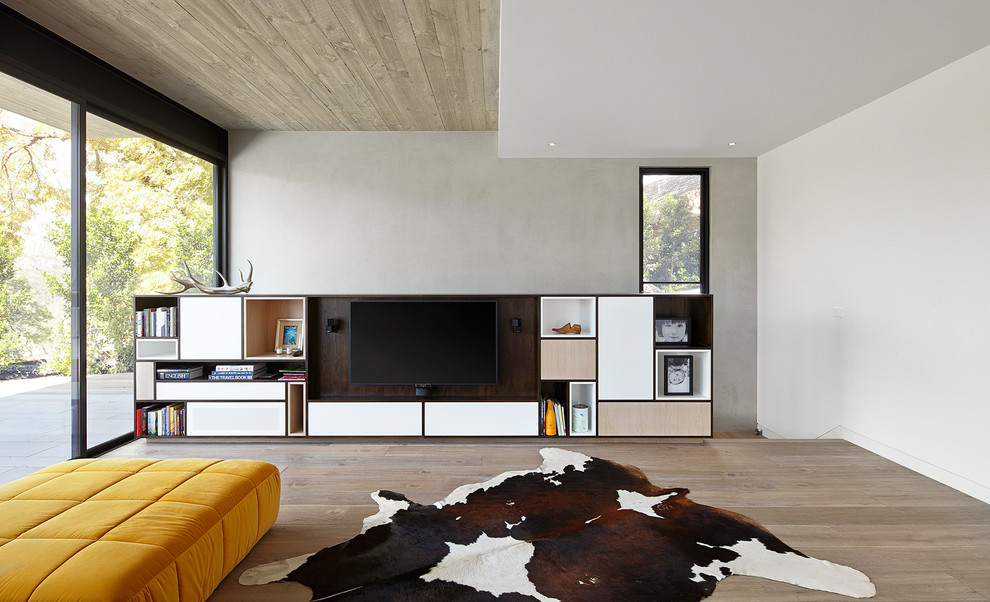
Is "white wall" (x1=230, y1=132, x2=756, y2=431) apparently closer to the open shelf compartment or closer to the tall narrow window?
the tall narrow window

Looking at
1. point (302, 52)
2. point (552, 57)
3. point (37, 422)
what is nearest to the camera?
point (552, 57)

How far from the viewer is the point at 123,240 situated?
3.56 metres

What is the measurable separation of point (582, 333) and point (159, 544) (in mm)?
3185

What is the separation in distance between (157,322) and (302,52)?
2385 millimetres

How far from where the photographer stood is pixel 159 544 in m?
1.62

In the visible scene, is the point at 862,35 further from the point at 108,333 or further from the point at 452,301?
the point at 108,333

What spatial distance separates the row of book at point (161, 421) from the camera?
3.82 m

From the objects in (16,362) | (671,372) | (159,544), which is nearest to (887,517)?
(671,372)

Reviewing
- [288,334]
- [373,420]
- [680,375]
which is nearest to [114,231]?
[288,334]

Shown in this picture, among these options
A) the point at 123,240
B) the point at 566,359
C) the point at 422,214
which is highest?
the point at 422,214

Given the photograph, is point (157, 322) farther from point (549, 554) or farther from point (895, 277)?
point (895, 277)

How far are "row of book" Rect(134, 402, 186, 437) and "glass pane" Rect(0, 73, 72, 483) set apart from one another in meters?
0.64

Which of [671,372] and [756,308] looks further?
[756,308]

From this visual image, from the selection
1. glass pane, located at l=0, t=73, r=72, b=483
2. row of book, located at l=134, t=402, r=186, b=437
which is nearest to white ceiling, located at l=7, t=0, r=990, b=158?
glass pane, located at l=0, t=73, r=72, b=483
